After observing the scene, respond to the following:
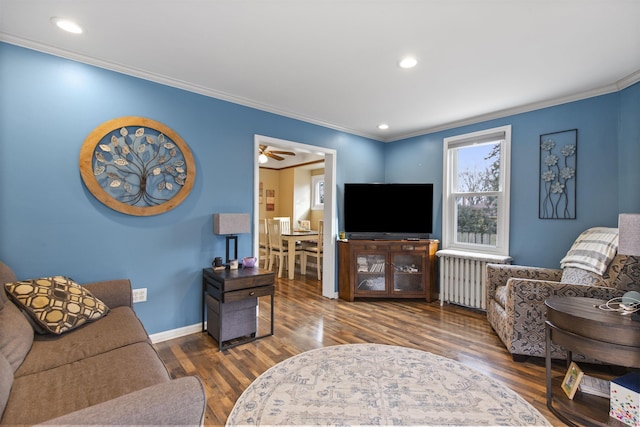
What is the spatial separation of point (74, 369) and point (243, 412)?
932 mm

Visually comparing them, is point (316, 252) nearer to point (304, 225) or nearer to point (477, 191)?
point (304, 225)

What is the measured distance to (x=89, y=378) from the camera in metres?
1.38

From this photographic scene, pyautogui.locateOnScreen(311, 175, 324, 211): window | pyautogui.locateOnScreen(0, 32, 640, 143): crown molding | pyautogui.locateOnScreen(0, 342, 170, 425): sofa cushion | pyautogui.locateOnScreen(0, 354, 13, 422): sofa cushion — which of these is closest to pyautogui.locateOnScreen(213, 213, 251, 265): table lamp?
pyautogui.locateOnScreen(0, 32, 640, 143): crown molding

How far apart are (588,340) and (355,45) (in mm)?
2383

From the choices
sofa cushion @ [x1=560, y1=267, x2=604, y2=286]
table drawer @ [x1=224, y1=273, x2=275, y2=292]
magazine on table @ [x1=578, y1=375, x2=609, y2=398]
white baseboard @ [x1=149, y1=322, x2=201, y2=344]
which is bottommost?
white baseboard @ [x1=149, y1=322, x2=201, y2=344]

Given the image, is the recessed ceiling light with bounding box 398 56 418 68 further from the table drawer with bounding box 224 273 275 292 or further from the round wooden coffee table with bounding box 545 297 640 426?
the table drawer with bounding box 224 273 275 292

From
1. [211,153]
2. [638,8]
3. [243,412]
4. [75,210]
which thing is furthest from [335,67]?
[243,412]

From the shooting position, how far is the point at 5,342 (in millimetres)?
1405

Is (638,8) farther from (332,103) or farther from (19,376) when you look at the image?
(19,376)

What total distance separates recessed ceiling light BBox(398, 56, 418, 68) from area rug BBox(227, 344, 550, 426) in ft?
8.10

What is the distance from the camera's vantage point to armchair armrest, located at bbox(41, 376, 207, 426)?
0.86m

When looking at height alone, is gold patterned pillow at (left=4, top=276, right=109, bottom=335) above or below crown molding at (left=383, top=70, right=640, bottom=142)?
below

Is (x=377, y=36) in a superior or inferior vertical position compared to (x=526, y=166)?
superior

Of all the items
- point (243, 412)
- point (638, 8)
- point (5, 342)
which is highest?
point (638, 8)
